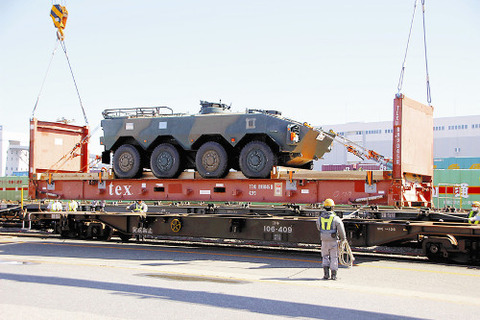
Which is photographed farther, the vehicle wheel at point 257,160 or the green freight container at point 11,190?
the green freight container at point 11,190

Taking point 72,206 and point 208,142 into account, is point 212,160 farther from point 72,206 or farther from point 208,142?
point 72,206

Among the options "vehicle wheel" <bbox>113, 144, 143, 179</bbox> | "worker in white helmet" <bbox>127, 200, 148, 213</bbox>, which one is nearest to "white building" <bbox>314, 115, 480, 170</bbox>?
"worker in white helmet" <bbox>127, 200, 148, 213</bbox>

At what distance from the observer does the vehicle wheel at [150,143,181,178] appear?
14297 millimetres

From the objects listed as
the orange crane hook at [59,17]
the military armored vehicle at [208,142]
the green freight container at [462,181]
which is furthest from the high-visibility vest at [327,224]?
the green freight container at [462,181]

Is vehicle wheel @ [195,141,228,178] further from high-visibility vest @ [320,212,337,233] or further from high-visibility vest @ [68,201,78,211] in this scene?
high-visibility vest @ [68,201,78,211]

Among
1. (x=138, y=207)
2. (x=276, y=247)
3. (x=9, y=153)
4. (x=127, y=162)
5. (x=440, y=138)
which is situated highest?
(x=440, y=138)

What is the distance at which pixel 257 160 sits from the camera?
13.4 m

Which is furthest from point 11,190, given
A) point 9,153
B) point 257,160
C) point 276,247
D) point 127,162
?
point 9,153

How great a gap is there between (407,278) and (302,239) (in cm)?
360

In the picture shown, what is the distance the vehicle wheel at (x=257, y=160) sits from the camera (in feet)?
43.4

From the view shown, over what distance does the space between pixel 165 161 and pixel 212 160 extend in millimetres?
1377

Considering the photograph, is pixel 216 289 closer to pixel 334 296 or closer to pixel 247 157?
pixel 334 296

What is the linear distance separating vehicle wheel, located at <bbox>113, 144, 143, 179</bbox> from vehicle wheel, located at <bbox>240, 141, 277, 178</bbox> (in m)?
3.17

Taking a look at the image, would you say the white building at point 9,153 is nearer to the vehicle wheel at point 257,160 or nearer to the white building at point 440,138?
the white building at point 440,138
